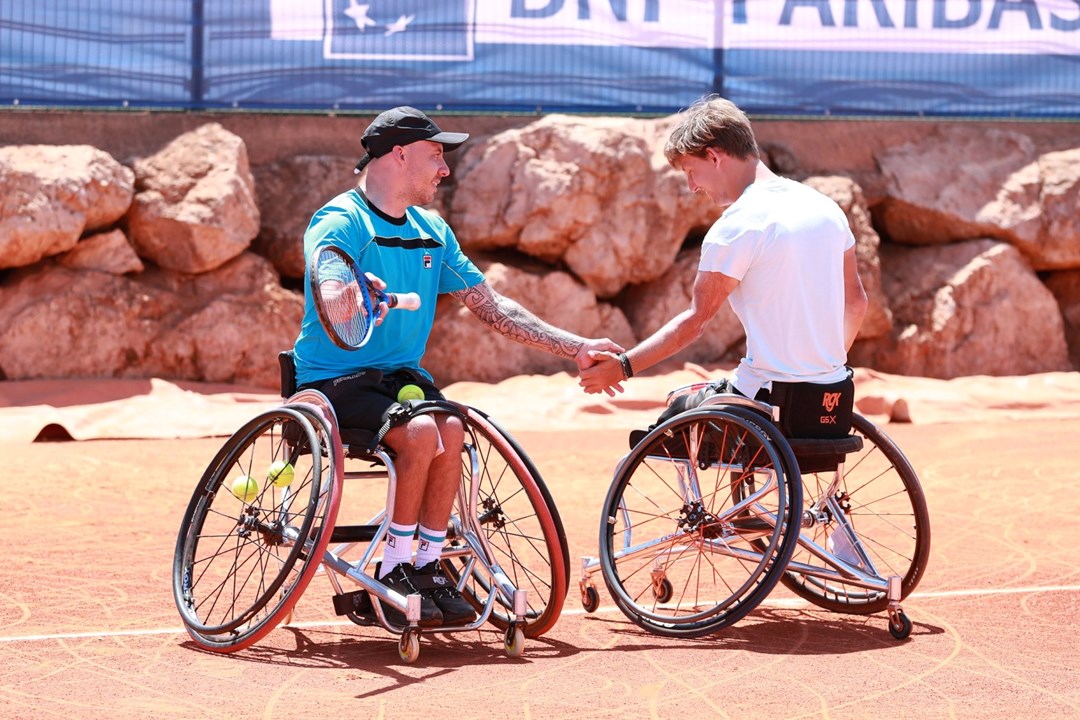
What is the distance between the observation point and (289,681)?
377 cm

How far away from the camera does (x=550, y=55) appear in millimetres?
11227

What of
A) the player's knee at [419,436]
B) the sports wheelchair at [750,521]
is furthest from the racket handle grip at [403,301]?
the sports wheelchair at [750,521]

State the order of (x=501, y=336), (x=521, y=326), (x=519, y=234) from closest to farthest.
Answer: (x=521, y=326), (x=501, y=336), (x=519, y=234)

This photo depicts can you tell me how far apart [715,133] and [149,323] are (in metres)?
6.56

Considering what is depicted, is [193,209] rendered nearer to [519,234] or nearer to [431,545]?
[519,234]

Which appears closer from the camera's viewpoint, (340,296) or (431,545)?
(340,296)

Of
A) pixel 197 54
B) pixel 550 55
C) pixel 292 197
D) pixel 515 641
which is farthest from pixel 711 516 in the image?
pixel 197 54

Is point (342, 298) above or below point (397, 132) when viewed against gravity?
below

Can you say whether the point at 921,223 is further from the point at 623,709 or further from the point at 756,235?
the point at 623,709

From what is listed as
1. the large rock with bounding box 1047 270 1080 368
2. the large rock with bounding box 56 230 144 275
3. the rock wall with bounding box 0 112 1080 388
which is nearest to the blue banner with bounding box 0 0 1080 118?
the rock wall with bounding box 0 112 1080 388

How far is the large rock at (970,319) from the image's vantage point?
454 inches

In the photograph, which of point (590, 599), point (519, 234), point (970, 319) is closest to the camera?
point (590, 599)

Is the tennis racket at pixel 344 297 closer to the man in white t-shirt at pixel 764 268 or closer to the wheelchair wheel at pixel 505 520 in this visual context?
the wheelchair wheel at pixel 505 520

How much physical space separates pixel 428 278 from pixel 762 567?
1.31 metres
